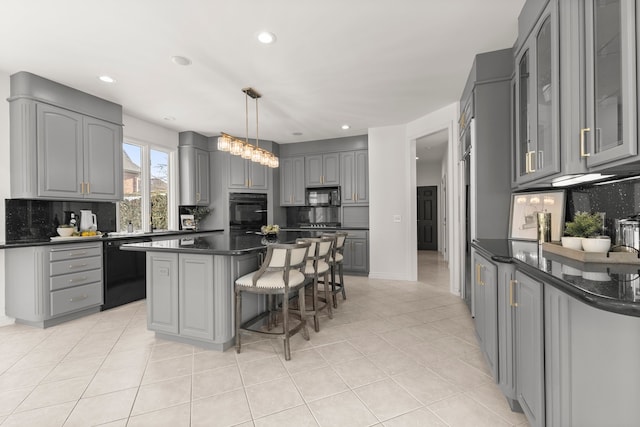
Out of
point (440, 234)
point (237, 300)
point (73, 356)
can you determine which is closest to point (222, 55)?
point (237, 300)

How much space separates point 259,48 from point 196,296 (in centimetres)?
232

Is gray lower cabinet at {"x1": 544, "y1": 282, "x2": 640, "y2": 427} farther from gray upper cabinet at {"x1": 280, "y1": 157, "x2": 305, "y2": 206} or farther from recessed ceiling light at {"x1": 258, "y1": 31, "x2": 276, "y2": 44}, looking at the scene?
gray upper cabinet at {"x1": 280, "y1": 157, "x2": 305, "y2": 206}

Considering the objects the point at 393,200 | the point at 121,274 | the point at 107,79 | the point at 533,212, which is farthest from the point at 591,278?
the point at 121,274

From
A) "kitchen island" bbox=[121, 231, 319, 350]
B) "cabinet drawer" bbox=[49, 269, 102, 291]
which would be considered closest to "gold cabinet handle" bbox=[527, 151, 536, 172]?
"kitchen island" bbox=[121, 231, 319, 350]

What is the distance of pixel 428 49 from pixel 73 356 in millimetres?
4147

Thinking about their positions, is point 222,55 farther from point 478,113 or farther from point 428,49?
point 478,113

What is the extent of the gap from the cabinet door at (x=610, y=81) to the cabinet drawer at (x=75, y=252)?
4.60 metres

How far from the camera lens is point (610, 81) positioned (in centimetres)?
129

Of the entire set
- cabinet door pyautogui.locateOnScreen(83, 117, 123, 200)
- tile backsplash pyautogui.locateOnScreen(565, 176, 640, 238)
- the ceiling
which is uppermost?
the ceiling

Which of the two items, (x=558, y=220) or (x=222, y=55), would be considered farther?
(x=222, y=55)

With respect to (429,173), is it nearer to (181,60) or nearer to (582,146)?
(181,60)

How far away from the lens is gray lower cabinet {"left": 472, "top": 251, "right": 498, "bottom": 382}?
186 cm

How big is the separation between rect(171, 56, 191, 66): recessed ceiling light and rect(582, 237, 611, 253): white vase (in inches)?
136

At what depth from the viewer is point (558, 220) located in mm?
2240
